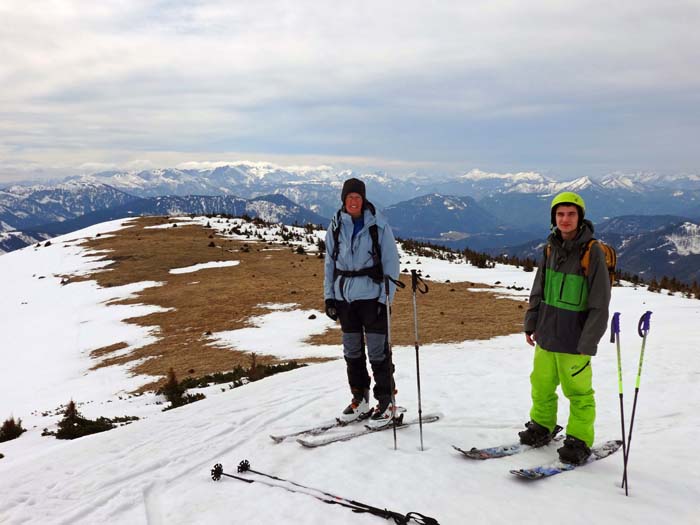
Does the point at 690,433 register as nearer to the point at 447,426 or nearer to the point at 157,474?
the point at 447,426

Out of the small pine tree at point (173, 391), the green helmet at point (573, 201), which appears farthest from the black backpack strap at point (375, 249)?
the small pine tree at point (173, 391)

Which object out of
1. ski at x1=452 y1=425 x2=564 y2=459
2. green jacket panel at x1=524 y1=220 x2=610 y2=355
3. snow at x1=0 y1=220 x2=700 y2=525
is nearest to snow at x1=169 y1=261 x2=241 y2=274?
snow at x1=0 y1=220 x2=700 y2=525

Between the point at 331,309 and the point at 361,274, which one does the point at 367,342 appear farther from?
the point at 361,274

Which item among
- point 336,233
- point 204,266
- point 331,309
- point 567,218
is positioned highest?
point 567,218

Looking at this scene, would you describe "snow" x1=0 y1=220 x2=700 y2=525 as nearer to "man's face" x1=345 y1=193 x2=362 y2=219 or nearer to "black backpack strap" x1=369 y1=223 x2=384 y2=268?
"black backpack strap" x1=369 y1=223 x2=384 y2=268

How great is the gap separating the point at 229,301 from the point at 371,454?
17176mm

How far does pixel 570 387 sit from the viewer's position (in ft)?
17.6

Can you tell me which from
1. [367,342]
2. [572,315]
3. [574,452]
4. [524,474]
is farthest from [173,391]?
[572,315]

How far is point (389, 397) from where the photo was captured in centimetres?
695

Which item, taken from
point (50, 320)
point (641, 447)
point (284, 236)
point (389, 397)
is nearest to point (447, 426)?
point (389, 397)

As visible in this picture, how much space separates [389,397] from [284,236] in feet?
124

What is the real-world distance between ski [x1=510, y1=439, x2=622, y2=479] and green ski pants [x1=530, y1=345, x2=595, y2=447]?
27 centimetres

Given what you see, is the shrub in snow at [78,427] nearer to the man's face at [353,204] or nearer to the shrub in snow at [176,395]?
the shrub in snow at [176,395]

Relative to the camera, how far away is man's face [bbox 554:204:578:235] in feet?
17.2
